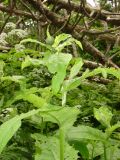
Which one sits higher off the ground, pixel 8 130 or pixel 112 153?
pixel 8 130

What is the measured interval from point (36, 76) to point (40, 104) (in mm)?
1223

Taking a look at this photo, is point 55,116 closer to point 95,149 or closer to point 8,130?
point 8,130

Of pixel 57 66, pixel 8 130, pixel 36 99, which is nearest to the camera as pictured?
pixel 8 130

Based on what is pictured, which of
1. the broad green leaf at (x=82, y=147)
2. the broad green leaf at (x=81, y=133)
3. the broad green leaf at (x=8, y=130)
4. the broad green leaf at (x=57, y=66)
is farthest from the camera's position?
the broad green leaf at (x=82, y=147)

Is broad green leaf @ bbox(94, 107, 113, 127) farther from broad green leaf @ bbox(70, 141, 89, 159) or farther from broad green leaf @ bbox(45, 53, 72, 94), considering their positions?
broad green leaf @ bbox(45, 53, 72, 94)

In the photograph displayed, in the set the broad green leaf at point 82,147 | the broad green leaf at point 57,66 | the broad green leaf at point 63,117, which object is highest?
the broad green leaf at point 57,66

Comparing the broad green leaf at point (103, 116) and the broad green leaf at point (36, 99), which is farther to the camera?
the broad green leaf at point (103, 116)

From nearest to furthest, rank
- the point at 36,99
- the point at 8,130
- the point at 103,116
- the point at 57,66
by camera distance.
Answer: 1. the point at 8,130
2. the point at 57,66
3. the point at 36,99
4. the point at 103,116

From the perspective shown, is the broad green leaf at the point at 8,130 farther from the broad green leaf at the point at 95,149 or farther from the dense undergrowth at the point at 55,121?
the broad green leaf at the point at 95,149

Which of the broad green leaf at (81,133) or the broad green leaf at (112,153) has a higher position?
the broad green leaf at (81,133)

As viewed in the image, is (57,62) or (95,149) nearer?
(57,62)

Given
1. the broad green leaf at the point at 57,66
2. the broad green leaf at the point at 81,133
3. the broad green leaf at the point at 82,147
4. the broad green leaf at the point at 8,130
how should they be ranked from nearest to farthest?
the broad green leaf at the point at 8,130
the broad green leaf at the point at 57,66
the broad green leaf at the point at 81,133
the broad green leaf at the point at 82,147

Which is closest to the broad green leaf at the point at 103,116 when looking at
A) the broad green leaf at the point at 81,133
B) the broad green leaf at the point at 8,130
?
the broad green leaf at the point at 81,133

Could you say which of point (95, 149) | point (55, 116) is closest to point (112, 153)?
point (95, 149)
